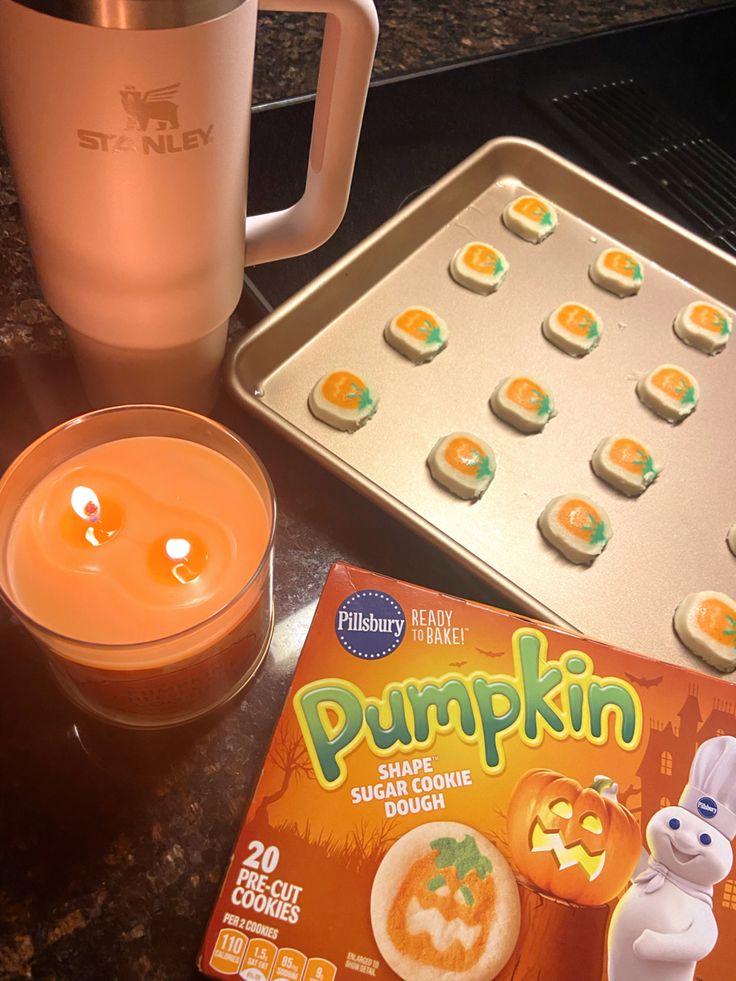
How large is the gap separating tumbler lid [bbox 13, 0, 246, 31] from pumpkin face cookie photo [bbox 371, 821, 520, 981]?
416 mm

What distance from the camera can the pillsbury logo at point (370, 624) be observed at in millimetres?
502

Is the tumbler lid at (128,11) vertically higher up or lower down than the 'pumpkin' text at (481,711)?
higher up

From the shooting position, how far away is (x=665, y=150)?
0.97 m

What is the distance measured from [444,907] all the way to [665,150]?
0.87 meters

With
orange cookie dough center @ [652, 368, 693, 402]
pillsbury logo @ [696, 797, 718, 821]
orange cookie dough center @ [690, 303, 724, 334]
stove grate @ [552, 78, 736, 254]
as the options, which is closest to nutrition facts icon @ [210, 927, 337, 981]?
pillsbury logo @ [696, 797, 718, 821]

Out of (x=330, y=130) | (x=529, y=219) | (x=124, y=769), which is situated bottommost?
(x=124, y=769)

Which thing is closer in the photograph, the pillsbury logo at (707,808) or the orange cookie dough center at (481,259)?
the pillsbury logo at (707,808)

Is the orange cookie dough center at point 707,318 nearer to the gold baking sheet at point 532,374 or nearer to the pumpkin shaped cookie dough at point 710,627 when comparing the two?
the gold baking sheet at point 532,374

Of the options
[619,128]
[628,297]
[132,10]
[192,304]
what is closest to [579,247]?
[628,297]

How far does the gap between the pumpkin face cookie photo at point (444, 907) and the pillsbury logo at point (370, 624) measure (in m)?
0.11

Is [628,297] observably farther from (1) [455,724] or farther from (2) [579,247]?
(1) [455,724]

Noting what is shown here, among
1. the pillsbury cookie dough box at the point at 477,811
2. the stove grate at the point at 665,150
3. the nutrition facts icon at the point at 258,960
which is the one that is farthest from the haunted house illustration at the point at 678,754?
the stove grate at the point at 665,150

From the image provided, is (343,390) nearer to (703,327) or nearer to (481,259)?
(481,259)

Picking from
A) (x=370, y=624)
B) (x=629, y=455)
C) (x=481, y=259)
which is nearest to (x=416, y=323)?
(x=481, y=259)
